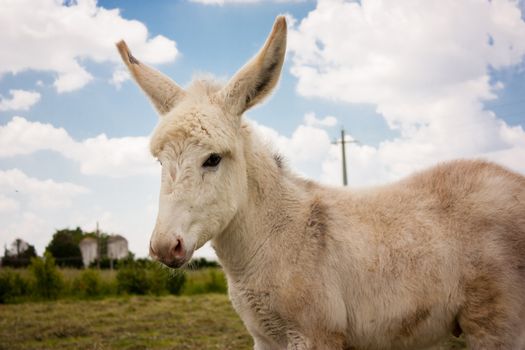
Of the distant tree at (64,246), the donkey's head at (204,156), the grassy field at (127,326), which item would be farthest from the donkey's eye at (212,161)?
the distant tree at (64,246)

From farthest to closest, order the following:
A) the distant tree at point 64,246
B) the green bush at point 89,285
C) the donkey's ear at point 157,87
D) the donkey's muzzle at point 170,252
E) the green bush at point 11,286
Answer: the distant tree at point 64,246 < the green bush at point 89,285 < the green bush at point 11,286 < the donkey's ear at point 157,87 < the donkey's muzzle at point 170,252

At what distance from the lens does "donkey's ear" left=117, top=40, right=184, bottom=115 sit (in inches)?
170

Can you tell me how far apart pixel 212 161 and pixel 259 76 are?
802 mm

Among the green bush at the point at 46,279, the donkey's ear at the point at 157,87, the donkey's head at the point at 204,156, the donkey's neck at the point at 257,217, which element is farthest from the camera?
the green bush at the point at 46,279

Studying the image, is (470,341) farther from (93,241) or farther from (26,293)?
(93,241)

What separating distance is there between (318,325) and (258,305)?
0.50 metres

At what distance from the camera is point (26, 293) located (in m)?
24.3

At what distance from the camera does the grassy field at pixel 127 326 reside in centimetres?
1172

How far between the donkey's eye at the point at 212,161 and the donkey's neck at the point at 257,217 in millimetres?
497

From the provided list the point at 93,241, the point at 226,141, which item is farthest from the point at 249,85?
the point at 93,241

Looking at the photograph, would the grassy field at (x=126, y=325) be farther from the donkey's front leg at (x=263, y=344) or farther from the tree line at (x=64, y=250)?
the tree line at (x=64, y=250)

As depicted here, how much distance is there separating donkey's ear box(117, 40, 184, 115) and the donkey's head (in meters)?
0.10

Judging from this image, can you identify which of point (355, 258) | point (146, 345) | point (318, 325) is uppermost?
point (355, 258)

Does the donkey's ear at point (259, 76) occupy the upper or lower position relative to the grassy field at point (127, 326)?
upper
